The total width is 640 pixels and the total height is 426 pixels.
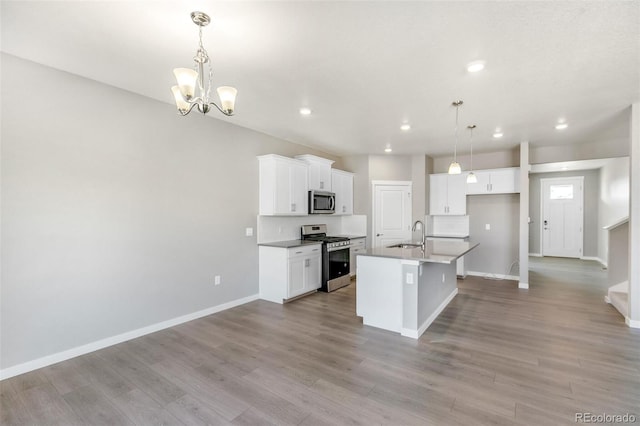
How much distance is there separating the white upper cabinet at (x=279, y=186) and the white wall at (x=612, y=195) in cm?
642

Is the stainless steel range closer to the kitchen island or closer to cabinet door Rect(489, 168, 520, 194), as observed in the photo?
the kitchen island

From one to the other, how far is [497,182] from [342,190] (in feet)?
10.3

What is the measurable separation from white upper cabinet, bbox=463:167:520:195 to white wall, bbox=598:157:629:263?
2.22 m

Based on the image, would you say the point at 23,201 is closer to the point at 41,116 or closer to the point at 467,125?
the point at 41,116

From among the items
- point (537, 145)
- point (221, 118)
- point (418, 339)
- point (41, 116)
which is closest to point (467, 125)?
point (537, 145)

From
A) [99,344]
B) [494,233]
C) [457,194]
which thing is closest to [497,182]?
[457,194]

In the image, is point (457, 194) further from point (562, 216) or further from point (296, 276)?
point (562, 216)

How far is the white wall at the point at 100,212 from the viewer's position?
2.54 m

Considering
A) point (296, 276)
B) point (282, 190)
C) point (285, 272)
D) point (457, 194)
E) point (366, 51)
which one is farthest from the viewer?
point (457, 194)

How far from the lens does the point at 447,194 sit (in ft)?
21.3

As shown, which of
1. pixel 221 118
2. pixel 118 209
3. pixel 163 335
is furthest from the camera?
pixel 221 118

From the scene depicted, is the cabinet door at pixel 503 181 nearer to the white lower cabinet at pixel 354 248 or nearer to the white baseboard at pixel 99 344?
the white lower cabinet at pixel 354 248

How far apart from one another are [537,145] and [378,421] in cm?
578

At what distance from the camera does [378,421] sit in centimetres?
195
